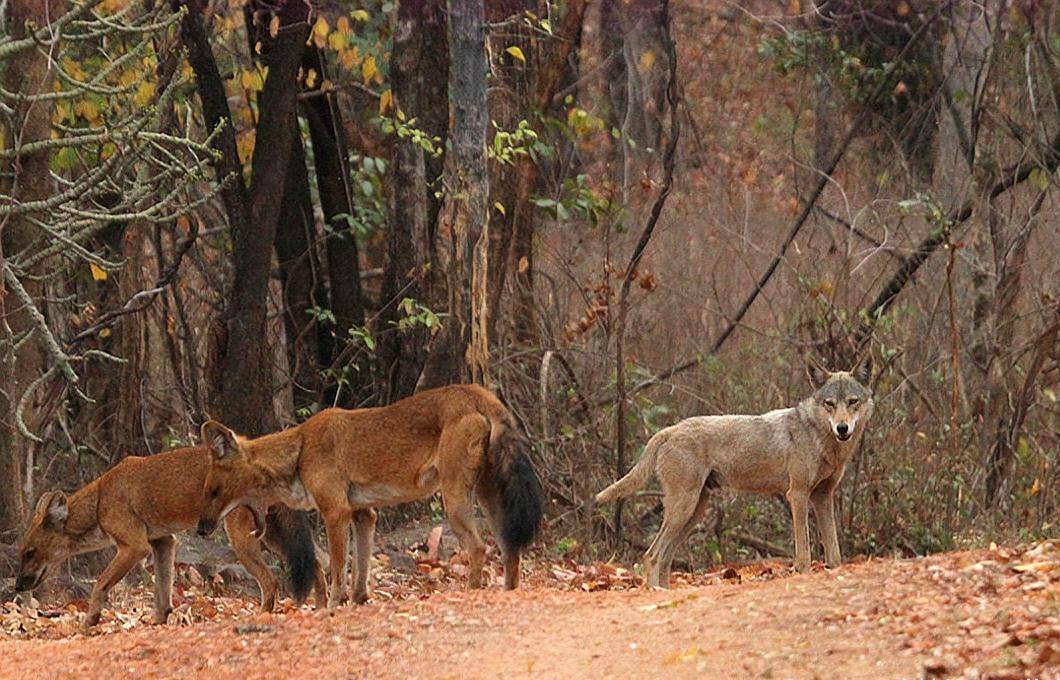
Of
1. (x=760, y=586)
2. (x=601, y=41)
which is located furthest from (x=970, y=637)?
(x=601, y=41)

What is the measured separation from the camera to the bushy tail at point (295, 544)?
11.0m

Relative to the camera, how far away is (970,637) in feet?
22.9

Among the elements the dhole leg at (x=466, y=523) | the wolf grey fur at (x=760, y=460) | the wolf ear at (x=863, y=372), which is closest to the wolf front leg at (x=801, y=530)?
the wolf grey fur at (x=760, y=460)

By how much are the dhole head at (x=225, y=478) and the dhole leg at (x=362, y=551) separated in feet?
2.20

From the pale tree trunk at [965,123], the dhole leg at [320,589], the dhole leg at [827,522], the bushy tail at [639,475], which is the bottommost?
the dhole leg at [320,589]

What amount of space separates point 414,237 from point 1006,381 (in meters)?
5.36

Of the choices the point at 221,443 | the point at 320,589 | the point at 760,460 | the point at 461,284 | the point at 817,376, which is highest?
the point at 461,284

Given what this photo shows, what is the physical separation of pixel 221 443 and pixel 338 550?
115 centimetres

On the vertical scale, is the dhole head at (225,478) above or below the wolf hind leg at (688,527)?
above

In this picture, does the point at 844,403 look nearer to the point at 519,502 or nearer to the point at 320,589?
the point at 519,502

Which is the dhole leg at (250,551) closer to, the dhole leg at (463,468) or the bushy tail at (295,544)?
the bushy tail at (295,544)

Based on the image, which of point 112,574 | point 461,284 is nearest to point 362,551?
point 112,574

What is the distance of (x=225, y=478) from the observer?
10938 millimetres

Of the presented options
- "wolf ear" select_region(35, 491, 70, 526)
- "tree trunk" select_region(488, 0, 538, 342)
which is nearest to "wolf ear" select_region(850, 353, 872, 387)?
"tree trunk" select_region(488, 0, 538, 342)
